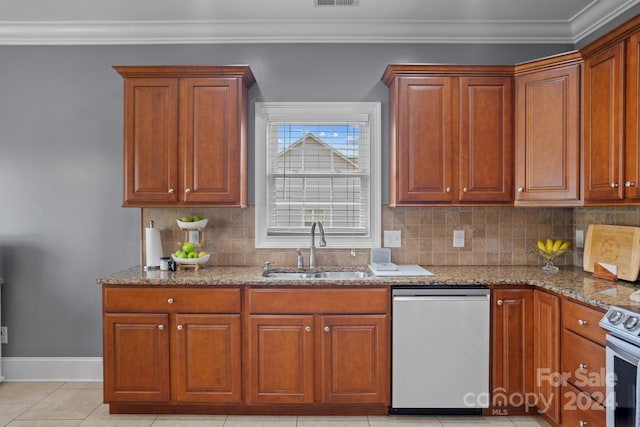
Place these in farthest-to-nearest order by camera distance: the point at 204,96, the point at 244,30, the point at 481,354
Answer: the point at 244,30, the point at 204,96, the point at 481,354

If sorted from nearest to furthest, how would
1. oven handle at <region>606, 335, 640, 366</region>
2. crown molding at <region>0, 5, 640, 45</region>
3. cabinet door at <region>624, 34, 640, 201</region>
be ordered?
oven handle at <region>606, 335, 640, 366</region>
cabinet door at <region>624, 34, 640, 201</region>
crown molding at <region>0, 5, 640, 45</region>

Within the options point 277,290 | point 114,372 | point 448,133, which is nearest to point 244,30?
point 448,133

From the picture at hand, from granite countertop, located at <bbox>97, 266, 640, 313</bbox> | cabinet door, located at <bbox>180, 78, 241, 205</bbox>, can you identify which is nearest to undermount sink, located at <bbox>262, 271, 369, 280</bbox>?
granite countertop, located at <bbox>97, 266, 640, 313</bbox>

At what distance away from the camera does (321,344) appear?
266cm

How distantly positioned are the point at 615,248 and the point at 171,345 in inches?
118

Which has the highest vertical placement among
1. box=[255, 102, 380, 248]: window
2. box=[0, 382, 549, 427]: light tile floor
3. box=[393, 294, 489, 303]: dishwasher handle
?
box=[255, 102, 380, 248]: window

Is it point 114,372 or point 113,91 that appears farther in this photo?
point 113,91

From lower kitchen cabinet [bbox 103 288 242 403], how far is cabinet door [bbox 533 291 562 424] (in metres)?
1.91

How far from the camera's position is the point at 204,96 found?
293cm

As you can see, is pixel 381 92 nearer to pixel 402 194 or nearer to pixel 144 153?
pixel 402 194

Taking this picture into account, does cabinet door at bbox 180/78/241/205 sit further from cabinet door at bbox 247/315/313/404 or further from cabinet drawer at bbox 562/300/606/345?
cabinet drawer at bbox 562/300/606/345

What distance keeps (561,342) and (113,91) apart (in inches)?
144

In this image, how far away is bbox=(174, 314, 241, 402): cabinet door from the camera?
105 inches

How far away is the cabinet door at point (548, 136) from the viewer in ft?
8.93
